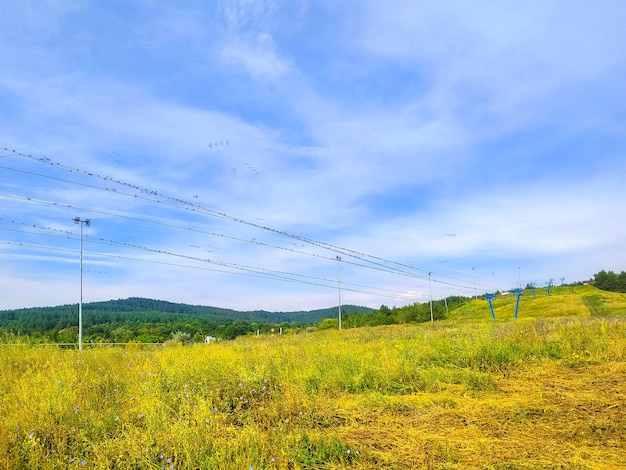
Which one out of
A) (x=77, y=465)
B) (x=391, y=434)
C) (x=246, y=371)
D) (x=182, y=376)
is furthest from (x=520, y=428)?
(x=182, y=376)

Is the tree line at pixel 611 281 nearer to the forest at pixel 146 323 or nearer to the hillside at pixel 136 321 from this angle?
the forest at pixel 146 323

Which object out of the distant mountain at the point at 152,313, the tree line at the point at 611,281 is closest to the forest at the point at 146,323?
the distant mountain at the point at 152,313

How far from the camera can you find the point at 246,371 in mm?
7309

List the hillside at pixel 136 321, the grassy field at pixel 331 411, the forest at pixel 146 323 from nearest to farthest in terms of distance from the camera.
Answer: the grassy field at pixel 331 411 → the forest at pixel 146 323 → the hillside at pixel 136 321

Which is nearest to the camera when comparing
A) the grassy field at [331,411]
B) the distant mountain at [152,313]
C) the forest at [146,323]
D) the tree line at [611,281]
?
the grassy field at [331,411]

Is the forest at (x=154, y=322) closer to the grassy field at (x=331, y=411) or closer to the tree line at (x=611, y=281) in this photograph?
the tree line at (x=611, y=281)

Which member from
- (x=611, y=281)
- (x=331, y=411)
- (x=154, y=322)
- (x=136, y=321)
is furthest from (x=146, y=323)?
(x=611, y=281)

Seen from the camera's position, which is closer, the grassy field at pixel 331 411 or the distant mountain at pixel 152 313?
the grassy field at pixel 331 411

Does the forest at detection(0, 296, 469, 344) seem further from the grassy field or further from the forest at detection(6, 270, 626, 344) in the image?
the grassy field

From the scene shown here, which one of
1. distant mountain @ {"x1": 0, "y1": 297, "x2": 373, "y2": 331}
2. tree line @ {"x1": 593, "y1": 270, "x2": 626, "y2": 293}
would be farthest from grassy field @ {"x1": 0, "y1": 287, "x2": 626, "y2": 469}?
tree line @ {"x1": 593, "y1": 270, "x2": 626, "y2": 293}

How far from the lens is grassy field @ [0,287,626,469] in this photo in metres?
4.10

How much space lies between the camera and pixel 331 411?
18.3ft

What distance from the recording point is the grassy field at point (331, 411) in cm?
410

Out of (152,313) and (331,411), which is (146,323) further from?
(331,411)
